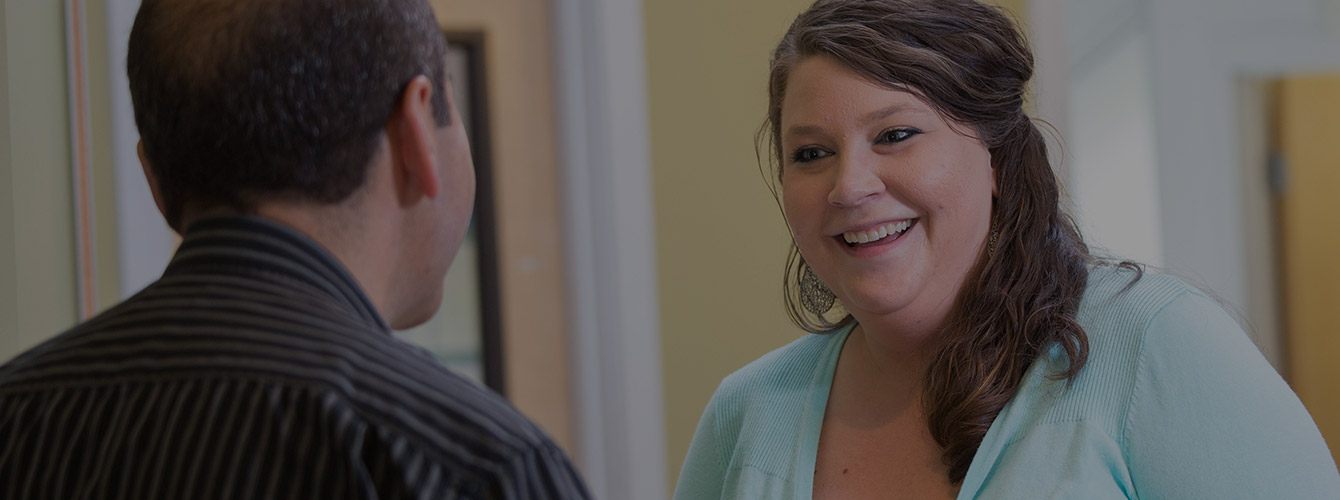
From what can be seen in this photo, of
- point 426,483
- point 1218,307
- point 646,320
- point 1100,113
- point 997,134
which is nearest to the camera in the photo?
point 426,483

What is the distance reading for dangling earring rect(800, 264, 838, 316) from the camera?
1628 mm

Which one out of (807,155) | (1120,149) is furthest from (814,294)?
(1120,149)

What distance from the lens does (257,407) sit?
2.37 feet

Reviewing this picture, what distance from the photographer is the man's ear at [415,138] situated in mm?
812

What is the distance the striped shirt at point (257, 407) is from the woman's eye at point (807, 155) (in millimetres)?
708

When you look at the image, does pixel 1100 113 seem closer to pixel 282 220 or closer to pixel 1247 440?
pixel 1247 440

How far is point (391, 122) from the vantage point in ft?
2.67

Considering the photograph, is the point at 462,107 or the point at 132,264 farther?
the point at 462,107

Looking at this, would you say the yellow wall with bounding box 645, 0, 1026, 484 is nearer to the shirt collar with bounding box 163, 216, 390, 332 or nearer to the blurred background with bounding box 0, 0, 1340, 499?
the blurred background with bounding box 0, 0, 1340, 499

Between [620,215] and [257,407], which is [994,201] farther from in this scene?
[620,215]

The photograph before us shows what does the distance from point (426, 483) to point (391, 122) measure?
0.21 meters

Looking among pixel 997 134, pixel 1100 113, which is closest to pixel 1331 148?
pixel 1100 113

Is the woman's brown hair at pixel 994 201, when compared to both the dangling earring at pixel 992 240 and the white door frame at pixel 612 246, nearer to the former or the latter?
the dangling earring at pixel 992 240

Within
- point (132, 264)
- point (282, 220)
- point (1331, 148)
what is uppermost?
point (282, 220)
